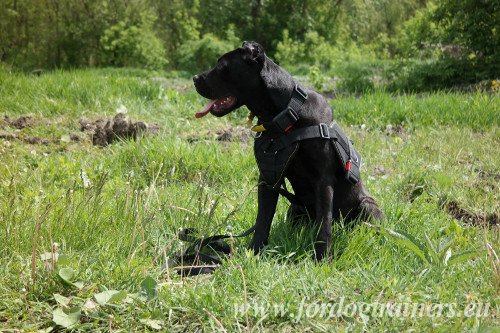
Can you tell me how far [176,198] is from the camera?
3.69 metres

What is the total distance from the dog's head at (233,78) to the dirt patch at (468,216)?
6.44ft

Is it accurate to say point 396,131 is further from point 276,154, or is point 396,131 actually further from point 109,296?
point 109,296

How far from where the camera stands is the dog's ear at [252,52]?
2797mm

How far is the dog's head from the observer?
9.28ft

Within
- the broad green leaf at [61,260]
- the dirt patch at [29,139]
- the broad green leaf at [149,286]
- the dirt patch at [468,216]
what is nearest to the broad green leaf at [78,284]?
the broad green leaf at [61,260]

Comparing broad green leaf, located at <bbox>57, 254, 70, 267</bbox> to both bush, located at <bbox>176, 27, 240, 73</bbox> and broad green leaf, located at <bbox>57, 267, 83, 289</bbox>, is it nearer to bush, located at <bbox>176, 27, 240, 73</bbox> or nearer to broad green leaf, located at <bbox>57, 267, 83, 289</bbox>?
broad green leaf, located at <bbox>57, 267, 83, 289</bbox>

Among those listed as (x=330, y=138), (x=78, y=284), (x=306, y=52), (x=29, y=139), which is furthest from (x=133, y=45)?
(x=78, y=284)

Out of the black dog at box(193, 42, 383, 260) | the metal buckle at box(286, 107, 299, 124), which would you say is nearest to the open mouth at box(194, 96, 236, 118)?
the black dog at box(193, 42, 383, 260)

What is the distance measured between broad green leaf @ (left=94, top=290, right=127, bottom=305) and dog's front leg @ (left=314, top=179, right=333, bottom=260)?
1106 millimetres

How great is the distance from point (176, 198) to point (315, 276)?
135 centimetres

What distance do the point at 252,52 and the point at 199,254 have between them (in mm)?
1114

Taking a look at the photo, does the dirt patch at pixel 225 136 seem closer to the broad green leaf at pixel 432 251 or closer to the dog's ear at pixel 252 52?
the dog's ear at pixel 252 52

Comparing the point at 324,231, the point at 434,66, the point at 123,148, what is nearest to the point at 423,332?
the point at 324,231

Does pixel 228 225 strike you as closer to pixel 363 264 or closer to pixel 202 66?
pixel 363 264
